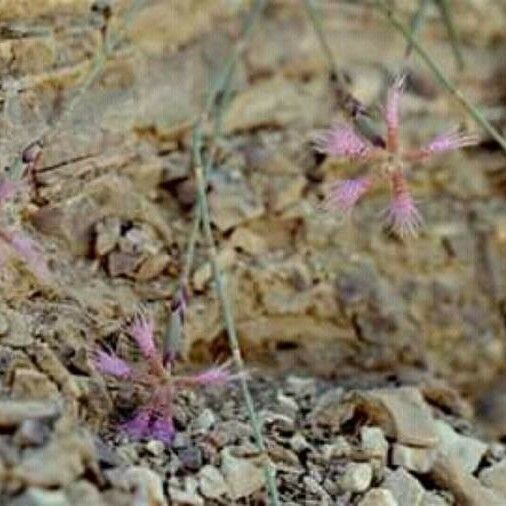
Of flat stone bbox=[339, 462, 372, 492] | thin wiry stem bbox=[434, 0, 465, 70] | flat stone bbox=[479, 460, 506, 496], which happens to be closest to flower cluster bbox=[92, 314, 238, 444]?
flat stone bbox=[339, 462, 372, 492]

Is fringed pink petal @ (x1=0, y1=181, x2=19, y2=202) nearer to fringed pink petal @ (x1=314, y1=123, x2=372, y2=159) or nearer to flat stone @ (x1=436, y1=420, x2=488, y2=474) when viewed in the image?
fringed pink petal @ (x1=314, y1=123, x2=372, y2=159)

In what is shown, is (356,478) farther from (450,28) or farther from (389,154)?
(450,28)

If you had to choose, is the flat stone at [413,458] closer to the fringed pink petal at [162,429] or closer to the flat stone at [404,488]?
the flat stone at [404,488]

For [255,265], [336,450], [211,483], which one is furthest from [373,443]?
[255,265]

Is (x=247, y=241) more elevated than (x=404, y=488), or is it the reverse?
(x=247, y=241)

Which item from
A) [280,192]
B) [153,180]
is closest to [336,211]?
[280,192]
